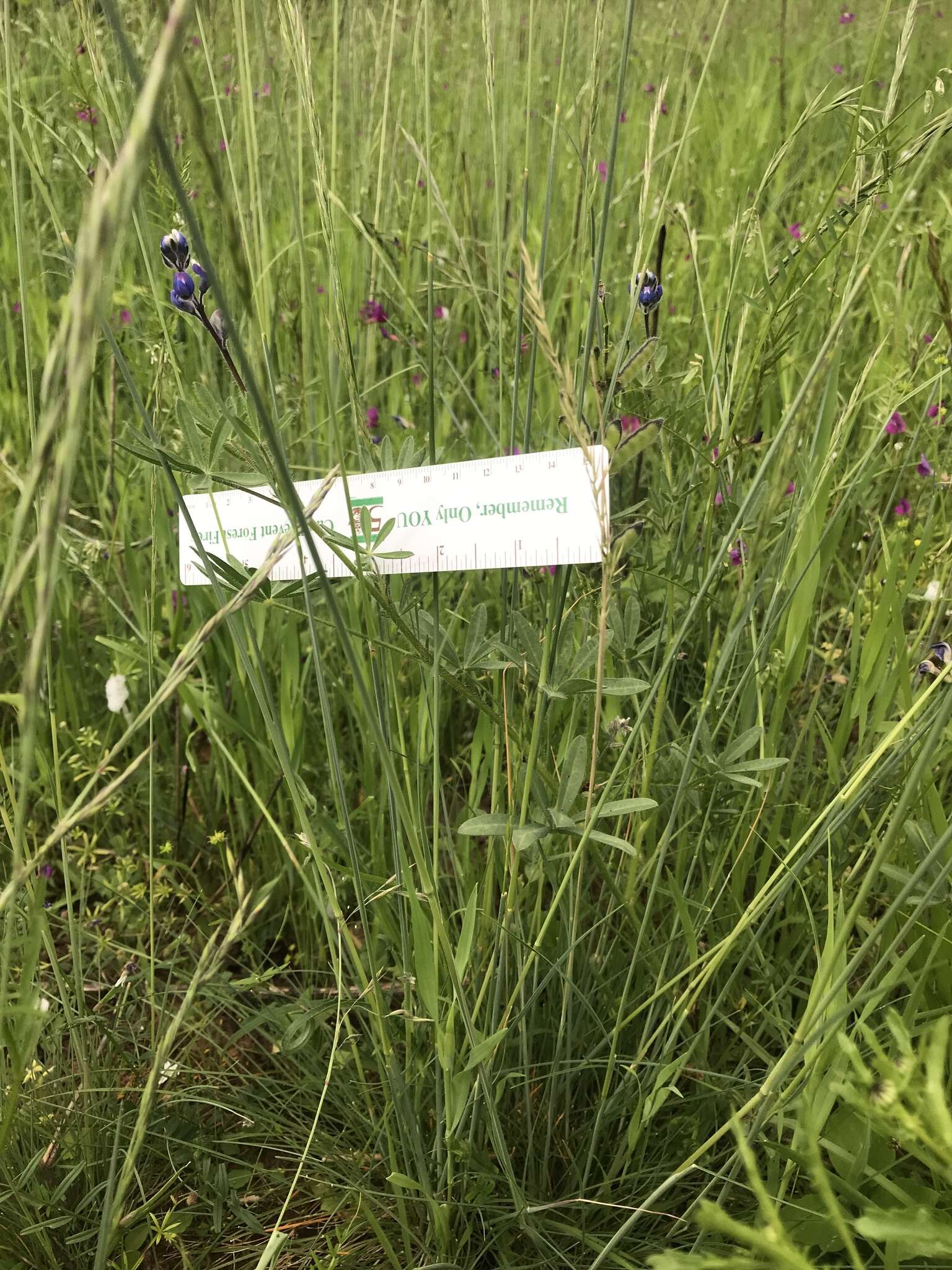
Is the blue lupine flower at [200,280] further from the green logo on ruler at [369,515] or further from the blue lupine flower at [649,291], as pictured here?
the blue lupine flower at [649,291]

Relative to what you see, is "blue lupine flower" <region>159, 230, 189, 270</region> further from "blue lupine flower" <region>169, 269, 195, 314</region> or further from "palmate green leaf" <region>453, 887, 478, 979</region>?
"palmate green leaf" <region>453, 887, 478, 979</region>

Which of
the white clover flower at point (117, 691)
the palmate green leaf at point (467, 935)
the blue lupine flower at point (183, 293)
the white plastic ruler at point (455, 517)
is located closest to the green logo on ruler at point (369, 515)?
the white plastic ruler at point (455, 517)

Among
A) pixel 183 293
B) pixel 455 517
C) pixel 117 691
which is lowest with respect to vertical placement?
pixel 117 691

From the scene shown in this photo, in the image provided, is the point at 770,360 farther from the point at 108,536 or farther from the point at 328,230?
the point at 108,536

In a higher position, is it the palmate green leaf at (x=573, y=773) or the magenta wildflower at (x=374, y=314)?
the magenta wildflower at (x=374, y=314)

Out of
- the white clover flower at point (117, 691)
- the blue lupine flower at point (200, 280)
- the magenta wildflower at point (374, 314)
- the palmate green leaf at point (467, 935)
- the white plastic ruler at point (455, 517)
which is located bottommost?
the palmate green leaf at point (467, 935)

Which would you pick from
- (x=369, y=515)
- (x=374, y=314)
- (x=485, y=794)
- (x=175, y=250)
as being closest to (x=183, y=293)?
(x=175, y=250)

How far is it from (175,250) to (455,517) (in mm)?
323

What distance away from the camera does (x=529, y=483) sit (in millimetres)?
664

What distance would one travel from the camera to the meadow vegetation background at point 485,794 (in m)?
0.56

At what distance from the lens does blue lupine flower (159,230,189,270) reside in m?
0.69

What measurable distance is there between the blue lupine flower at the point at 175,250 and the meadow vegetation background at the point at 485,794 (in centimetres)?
7

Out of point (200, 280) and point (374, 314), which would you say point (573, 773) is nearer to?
point (200, 280)

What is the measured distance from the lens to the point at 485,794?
126cm
